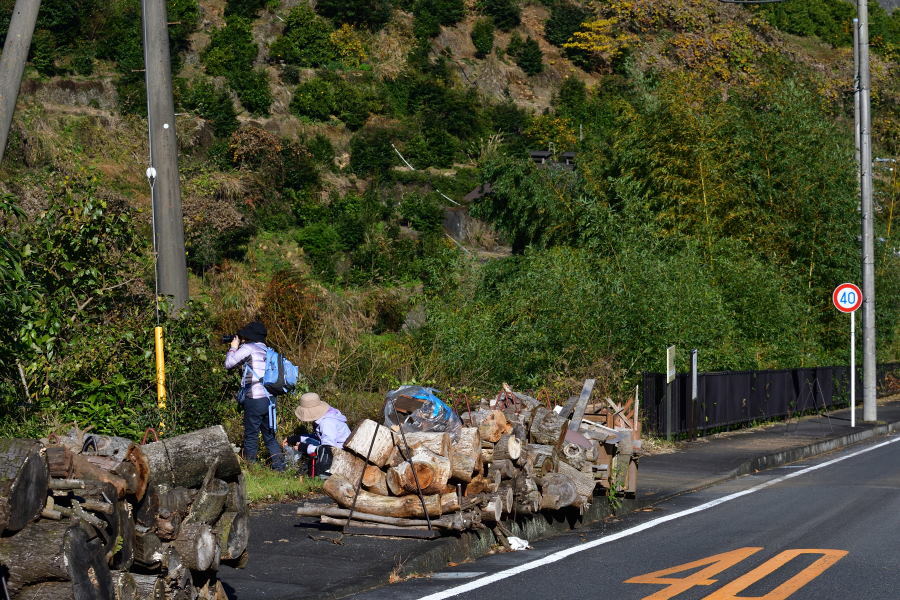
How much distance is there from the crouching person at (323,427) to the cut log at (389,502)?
3.10 m

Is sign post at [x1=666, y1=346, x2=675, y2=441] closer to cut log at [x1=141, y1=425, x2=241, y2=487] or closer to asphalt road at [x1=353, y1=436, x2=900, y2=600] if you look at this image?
asphalt road at [x1=353, y1=436, x2=900, y2=600]

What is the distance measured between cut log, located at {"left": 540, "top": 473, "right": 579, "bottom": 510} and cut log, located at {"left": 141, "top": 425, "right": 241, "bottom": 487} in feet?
14.0

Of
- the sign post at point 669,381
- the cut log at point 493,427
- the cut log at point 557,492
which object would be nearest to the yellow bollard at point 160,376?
the cut log at point 493,427

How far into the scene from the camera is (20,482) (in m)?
5.42

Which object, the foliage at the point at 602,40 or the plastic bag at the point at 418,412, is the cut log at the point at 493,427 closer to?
the plastic bag at the point at 418,412

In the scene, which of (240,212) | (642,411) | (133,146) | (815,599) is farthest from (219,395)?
(133,146)

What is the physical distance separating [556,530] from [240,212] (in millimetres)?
24789

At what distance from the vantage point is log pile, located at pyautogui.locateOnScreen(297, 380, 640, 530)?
377 inches

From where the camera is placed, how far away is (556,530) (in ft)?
37.3

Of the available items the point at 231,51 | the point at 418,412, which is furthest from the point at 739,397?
the point at 231,51

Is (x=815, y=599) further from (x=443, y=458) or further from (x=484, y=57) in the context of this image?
(x=484, y=57)

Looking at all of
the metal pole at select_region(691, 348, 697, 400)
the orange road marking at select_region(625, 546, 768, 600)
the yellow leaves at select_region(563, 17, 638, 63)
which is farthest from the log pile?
the yellow leaves at select_region(563, 17, 638, 63)

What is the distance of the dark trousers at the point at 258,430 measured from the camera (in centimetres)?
1271

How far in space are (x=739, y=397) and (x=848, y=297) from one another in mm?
4446
